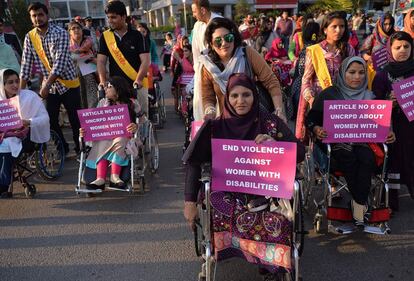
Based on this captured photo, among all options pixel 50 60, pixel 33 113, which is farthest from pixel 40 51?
pixel 33 113

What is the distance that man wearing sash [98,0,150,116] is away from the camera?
14.9 feet

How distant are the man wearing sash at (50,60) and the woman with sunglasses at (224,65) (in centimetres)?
255

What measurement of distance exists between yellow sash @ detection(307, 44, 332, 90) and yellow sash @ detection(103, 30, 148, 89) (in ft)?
6.84

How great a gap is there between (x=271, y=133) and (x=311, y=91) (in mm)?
1291

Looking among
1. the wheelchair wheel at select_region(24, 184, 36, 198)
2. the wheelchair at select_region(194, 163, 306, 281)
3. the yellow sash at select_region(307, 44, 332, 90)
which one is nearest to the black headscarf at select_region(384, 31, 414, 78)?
the yellow sash at select_region(307, 44, 332, 90)

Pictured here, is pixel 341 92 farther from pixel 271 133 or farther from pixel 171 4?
pixel 171 4

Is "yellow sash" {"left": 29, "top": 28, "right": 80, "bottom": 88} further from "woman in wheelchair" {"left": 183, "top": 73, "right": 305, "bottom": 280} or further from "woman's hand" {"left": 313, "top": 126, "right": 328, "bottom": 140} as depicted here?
"woman's hand" {"left": 313, "top": 126, "right": 328, "bottom": 140}

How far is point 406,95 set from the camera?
3.29 metres

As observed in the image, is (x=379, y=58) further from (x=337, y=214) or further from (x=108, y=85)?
(x=108, y=85)

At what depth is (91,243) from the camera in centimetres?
333

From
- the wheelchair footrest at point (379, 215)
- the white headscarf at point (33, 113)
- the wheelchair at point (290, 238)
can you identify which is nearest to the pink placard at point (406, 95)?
the wheelchair footrest at point (379, 215)

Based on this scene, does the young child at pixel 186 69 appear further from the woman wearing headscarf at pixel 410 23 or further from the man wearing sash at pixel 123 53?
the woman wearing headscarf at pixel 410 23

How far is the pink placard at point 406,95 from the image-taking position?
10.7ft

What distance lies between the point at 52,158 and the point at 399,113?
4.05 m
